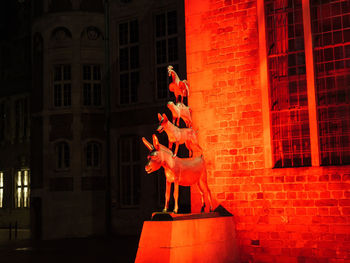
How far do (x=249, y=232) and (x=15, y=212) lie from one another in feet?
55.2

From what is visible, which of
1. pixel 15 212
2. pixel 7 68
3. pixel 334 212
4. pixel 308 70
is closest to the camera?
pixel 334 212

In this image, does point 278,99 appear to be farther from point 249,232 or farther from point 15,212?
point 15,212

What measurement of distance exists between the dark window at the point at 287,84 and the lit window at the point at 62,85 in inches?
447

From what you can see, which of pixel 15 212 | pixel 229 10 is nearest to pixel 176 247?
pixel 229 10

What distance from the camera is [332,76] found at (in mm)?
9125

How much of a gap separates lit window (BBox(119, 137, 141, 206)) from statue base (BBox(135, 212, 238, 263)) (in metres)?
9.92

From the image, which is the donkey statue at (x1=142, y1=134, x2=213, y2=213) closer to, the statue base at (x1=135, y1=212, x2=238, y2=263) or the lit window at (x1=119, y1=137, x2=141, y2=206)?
the statue base at (x1=135, y1=212, x2=238, y2=263)

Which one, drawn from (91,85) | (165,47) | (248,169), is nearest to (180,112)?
(248,169)

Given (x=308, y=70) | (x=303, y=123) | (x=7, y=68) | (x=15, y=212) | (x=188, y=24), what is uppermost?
(x=7, y=68)

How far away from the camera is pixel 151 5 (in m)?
18.7

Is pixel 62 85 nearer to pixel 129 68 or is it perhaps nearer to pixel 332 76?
pixel 129 68

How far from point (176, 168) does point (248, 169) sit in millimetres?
1916

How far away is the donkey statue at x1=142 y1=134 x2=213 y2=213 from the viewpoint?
7.95m

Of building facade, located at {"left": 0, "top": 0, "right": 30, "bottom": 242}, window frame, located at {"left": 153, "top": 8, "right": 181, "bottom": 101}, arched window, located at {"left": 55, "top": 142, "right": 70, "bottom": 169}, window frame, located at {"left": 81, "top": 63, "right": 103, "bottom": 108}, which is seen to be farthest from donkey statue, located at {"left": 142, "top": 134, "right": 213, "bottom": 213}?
building facade, located at {"left": 0, "top": 0, "right": 30, "bottom": 242}
